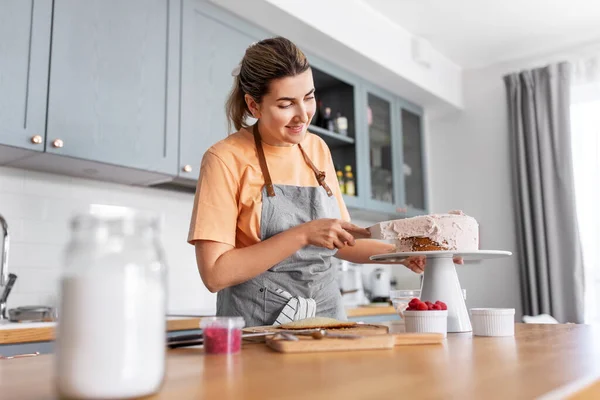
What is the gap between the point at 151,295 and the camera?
536 mm

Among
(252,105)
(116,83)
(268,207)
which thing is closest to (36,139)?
(116,83)

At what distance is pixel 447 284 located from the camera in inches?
52.2

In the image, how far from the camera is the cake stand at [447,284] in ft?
4.25

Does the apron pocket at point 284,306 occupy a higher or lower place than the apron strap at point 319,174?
lower

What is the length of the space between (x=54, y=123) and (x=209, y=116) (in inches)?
29.4

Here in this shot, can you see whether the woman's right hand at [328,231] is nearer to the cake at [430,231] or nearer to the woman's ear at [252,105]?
the cake at [430,231]

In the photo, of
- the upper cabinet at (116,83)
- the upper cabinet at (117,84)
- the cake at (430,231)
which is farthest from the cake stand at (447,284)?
the upper cabinet at (116,83)

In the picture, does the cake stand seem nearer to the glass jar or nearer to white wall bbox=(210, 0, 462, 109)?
the glass jar

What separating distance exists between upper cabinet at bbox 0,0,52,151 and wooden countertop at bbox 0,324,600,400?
126cm

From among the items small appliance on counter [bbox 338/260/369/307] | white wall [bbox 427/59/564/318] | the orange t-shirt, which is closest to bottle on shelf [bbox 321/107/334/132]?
small appliance on counter [bbox 338/260/369/307]

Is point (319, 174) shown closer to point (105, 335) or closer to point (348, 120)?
point (105, 335)

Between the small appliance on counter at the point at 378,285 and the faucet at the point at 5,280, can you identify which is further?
the small appliance on counter at the point at 378,285

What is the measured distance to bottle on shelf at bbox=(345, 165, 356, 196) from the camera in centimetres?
350

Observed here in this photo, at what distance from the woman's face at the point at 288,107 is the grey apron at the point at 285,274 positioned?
7 centimetres
